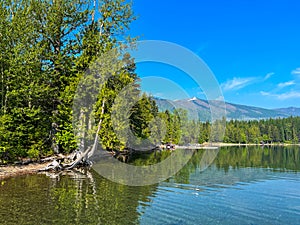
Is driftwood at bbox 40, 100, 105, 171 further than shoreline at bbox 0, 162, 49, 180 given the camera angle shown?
Yes

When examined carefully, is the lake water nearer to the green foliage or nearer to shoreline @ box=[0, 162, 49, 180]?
shoreline @ box=[0, 162, 49, 180]

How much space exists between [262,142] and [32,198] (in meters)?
180

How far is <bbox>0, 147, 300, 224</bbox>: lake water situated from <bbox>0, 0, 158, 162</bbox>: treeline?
816cm

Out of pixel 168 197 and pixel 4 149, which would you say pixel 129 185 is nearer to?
pixel 168 197

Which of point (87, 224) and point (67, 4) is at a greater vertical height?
point (67, 4)

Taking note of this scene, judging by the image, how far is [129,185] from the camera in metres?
20.3

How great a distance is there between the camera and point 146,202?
50.0 ft

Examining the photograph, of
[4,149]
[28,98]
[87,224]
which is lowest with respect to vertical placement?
[87,224]

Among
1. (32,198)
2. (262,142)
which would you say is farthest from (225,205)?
(262,142)

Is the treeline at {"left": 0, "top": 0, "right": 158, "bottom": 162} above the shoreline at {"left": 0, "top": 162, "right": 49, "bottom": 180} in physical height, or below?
above

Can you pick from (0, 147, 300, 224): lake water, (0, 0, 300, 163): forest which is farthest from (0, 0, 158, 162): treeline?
(0, 147, 300, 224): lake water

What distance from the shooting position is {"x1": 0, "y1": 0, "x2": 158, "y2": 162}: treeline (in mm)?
25703

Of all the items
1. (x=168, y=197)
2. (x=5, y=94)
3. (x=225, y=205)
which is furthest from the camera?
(x=5, y=94)

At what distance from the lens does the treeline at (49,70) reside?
2570 cm
